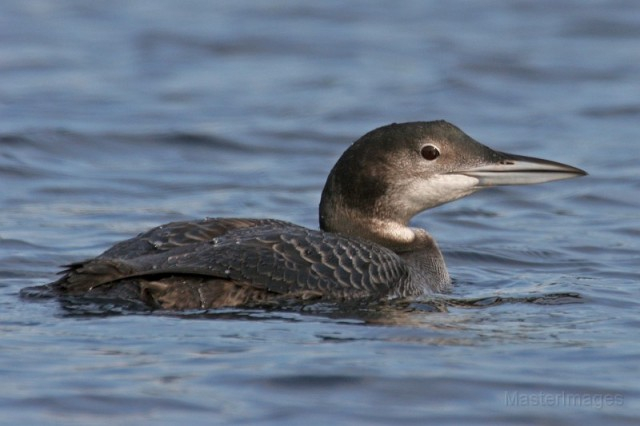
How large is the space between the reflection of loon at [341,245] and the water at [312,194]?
13 cm

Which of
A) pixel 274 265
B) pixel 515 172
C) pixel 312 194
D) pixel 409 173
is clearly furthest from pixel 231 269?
pixel 312 194

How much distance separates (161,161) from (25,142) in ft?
4.05

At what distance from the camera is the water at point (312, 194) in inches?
238

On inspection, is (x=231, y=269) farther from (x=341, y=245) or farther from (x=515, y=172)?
(x=515, y=172)

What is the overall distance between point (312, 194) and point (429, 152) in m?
3.17

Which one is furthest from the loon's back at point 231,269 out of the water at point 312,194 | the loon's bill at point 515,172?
the loon's bill at point 515,172

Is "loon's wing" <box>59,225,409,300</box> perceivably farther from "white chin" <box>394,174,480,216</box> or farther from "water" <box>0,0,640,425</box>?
"white chin" <box>394,174,480,216</box>

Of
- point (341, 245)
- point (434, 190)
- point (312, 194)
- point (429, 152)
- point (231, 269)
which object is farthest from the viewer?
point (312, 194)

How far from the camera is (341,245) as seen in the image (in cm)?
739

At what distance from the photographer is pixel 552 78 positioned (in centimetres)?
1551

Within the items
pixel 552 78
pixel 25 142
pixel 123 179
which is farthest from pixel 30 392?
pixel 552 78

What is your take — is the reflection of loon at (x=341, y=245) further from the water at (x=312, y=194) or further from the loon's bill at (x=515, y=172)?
the water at (x=312, y=194)

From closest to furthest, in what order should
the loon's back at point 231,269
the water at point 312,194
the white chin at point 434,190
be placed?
the water at point 312,194
the loon's back at point 231,269
the white chin at point 434,190

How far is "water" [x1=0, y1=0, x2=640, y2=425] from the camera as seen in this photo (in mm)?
6051
